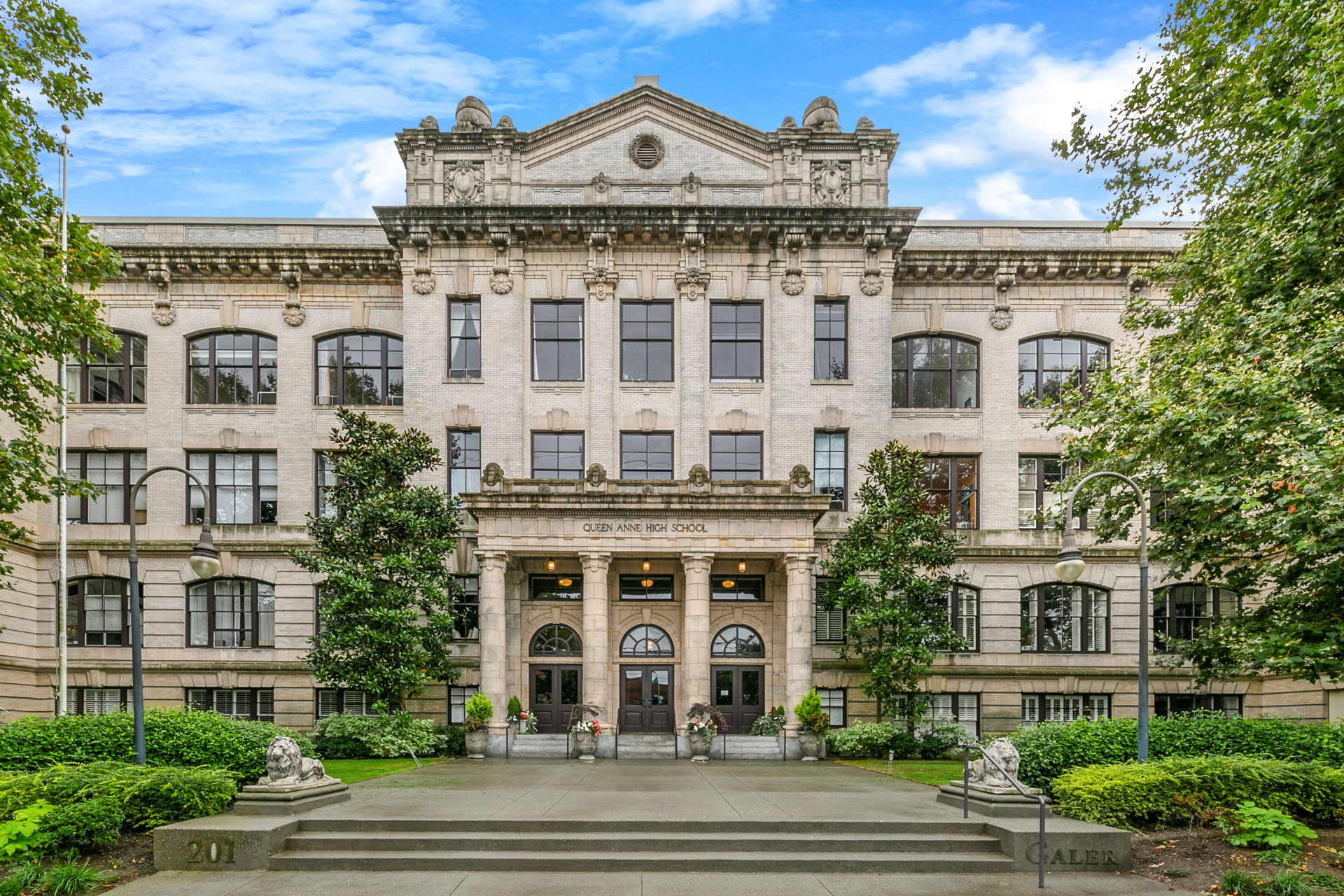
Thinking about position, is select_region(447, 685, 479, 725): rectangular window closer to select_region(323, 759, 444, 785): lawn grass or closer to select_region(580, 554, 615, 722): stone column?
select_region(323, 759, 444, 785): lawn grass

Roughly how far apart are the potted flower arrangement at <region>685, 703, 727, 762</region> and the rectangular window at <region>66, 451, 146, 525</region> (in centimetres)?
2018

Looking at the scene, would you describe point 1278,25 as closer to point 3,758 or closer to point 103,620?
point 3,758

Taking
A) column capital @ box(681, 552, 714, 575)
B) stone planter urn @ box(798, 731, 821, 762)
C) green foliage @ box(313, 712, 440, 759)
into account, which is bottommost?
stone planter urn @ box(798, 731, 821, 762)

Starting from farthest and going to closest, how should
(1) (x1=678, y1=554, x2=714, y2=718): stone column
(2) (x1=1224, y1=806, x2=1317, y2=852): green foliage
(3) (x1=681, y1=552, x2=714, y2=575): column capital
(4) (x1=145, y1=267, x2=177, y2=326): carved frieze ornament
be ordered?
(4) (x1=145, y1=267, x2=177, y2=326): carved frieze ornament → (3) (x1=681, y1=552, x2=714, y2=575): column capital → (1) (x1=678, y1=554, x2=714, y2=718): stone column → (2) (x1=1224, y1=806, x2=1317, y2=852): green foliage

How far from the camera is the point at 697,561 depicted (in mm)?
27875

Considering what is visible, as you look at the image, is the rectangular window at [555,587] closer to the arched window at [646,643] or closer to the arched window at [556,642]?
the arched window at [556,642]

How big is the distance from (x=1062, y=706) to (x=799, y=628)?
414 inches

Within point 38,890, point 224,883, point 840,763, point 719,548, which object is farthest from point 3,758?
point 840,763

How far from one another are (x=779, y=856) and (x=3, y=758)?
1352 centimetres

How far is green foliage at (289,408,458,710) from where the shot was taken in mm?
25734

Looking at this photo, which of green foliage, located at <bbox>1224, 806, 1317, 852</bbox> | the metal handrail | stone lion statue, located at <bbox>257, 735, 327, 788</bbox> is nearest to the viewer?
the metal handrail

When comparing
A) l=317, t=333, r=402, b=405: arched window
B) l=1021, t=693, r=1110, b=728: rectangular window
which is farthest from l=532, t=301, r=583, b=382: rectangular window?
l=1021, t=693, r=1110, b=728: rectangular window

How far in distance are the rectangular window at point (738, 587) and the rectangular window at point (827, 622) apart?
6.44 feet

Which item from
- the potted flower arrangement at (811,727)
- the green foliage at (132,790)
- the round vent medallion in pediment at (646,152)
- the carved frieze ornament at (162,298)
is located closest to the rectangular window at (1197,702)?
the potted flower arrangement at (811,727)
